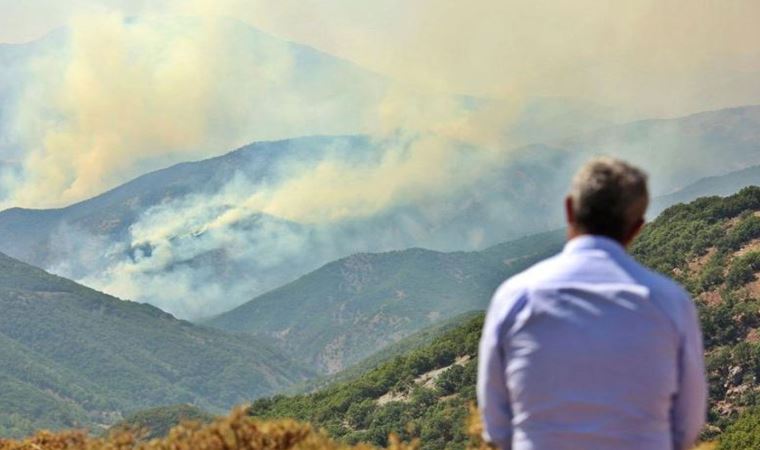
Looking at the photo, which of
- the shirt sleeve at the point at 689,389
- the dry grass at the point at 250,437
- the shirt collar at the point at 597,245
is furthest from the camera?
A: the dry grass at the point at 250,437

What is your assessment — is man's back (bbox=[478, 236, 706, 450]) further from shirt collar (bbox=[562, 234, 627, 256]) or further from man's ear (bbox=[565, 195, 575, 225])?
man's ear (bbox=[565, 195, 575, 225])

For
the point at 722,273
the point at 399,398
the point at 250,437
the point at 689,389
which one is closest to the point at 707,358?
the point at 722,273

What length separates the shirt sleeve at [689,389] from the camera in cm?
637

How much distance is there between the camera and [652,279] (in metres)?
6.40

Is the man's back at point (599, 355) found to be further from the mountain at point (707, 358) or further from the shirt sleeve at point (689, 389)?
the mountain at point (707, 358)

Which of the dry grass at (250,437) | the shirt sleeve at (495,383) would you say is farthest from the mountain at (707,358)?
the shirt sleeve at (495,383)

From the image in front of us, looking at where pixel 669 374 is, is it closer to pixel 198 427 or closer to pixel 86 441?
pixel 198 427

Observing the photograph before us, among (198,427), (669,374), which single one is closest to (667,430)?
(669,374)

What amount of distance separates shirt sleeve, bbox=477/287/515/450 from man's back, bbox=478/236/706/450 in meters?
0.01

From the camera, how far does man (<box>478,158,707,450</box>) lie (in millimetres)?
6258

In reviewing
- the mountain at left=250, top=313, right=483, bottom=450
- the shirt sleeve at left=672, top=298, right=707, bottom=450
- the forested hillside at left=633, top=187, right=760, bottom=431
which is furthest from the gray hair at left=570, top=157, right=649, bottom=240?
the mountain at left=250, top=313, right=483, bottom=450

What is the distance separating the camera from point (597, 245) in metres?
6.51

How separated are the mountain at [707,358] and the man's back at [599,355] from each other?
66102 millimetres

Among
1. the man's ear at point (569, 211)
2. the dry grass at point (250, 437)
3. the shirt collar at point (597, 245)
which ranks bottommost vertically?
the dry grass at point (250, 437)
